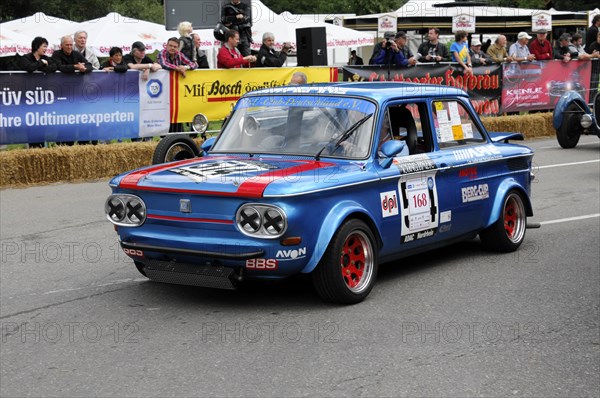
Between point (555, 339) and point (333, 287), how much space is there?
1.46 metres

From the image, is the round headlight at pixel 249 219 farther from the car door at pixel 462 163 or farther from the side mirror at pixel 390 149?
the car door at pixel 462 163

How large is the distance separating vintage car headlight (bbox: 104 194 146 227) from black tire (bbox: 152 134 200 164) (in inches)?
115

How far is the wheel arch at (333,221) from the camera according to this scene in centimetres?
647

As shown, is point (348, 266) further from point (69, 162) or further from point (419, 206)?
point (69, 162)

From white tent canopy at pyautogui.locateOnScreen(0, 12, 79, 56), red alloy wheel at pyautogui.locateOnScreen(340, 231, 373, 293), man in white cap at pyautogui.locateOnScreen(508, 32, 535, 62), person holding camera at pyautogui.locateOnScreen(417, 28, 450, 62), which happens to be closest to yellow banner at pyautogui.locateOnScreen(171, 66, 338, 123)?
person holding camera at pyautogui.locateOnScreen(417, 28, 450, 62)

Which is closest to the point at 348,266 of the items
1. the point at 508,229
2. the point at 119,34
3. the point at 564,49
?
the point at 508,229

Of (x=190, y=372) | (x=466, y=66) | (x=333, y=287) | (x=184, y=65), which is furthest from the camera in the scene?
(x=466, y=66)

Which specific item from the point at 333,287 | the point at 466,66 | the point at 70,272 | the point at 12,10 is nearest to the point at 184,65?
the point at 466,66

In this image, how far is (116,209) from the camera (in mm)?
6941

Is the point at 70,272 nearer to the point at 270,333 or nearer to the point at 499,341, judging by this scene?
the point at 270,333

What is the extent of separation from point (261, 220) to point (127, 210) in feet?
3.56

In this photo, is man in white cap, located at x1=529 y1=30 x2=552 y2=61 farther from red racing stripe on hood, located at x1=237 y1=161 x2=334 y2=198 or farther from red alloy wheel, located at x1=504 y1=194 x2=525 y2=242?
red racing stripe on hood, located at x1=237 y1=161 x2=334 y2=198

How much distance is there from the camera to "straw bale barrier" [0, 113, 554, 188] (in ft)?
44.2

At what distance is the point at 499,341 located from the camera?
604cm
